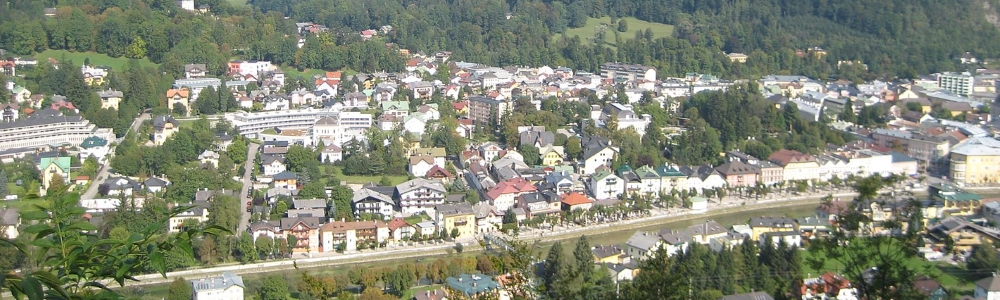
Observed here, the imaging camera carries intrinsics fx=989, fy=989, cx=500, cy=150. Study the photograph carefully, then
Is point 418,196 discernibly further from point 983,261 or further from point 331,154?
point 983,261

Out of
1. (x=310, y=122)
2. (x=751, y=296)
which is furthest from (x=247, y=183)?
(x=751, y=296)

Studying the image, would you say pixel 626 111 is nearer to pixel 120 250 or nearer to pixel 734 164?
pixel 734 164

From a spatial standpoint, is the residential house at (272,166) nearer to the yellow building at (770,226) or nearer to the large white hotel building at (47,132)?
the large white hotel building at (47,132)

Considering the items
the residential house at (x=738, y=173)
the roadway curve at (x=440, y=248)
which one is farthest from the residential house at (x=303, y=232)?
the residential house at (x=738, y=173)

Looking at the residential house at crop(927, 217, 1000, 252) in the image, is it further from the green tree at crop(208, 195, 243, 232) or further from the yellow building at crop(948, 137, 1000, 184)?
the green tree at crop(208, 195, 243, 232)

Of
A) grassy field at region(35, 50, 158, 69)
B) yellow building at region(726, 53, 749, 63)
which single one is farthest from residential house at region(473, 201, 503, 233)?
yellow building at region(726, 53, 749, 63)

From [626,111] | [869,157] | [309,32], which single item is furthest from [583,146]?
[309,32]
